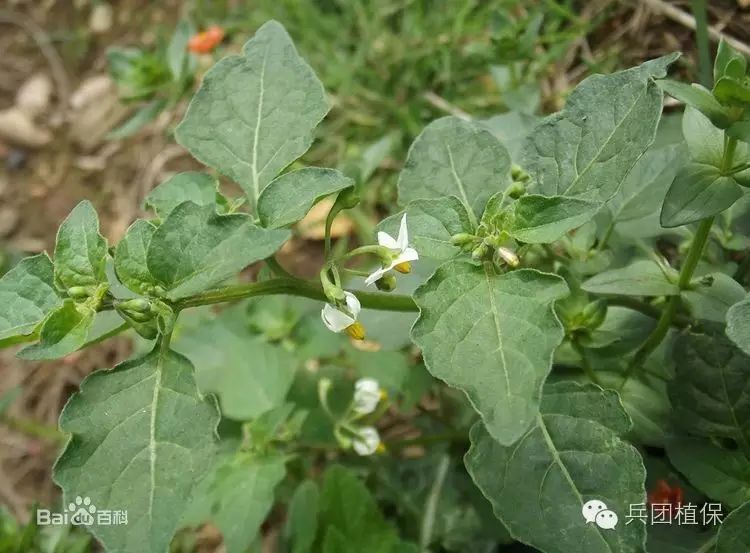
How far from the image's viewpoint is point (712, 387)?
132cm

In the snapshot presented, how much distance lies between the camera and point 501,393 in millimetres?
950

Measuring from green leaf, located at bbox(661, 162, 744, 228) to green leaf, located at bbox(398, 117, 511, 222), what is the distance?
0.28m

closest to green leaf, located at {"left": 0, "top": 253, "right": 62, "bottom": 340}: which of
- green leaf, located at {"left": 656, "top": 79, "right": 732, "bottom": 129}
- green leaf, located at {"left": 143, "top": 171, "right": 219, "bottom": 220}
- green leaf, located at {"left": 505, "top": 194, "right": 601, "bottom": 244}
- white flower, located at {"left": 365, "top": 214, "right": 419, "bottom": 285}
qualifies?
green leaf, located at {"left": 143, "top": 171, "right": 219, "bottom": 220}

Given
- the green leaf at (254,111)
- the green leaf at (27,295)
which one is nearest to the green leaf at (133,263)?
the green leaf at (27,295)

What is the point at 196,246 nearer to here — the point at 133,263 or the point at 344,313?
the point at 133,263

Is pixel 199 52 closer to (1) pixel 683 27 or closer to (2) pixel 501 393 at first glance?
(1) pixel 683 27

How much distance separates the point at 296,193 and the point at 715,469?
35.1 inches

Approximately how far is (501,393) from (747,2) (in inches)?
68.7

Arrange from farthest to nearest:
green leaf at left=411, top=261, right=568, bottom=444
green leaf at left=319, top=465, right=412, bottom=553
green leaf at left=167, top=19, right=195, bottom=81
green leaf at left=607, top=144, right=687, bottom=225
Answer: green leaf at left=167, top=19, right=195, bottom=81 → green leaf at left=319, top=465, right=412, bottom=553 → green leaf at left=607, top=144, right=687, bottom=225 → green leaf at left=411, top=261, right=568, bottom=444

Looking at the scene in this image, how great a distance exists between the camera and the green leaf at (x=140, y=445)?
102 centimetres

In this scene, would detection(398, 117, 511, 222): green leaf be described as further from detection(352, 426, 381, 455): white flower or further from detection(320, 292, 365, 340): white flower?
detection(352, 426, 381, 455): white flower

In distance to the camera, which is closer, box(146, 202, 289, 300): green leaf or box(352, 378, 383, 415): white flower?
box(146, 202, 289, 300): green leaf

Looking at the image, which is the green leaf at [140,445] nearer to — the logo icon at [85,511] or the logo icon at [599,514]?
the logo icon at [85,511]

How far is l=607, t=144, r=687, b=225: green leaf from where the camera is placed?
1479 millimetres
